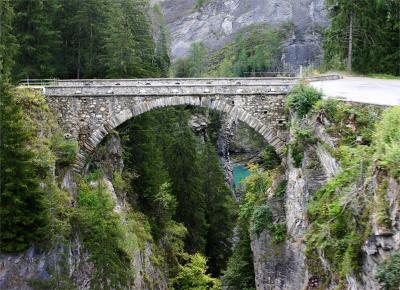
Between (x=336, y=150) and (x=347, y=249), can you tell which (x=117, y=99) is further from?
(x=347, y=249)

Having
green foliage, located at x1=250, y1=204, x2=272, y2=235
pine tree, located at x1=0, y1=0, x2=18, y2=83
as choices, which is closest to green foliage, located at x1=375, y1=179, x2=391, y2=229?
green foliage, located at x1=250, y1=204, x2=272, y2=235

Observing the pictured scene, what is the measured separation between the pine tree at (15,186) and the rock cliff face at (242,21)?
6977 cm

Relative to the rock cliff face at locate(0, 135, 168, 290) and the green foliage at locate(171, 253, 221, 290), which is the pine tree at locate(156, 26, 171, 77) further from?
the rock cliff face at locate(0, 135, 168, 290)

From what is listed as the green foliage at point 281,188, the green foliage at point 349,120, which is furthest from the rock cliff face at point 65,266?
the green foliage at point 349,120

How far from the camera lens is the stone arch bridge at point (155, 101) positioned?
2577 cm

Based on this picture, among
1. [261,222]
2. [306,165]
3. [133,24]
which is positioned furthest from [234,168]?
[306,165]

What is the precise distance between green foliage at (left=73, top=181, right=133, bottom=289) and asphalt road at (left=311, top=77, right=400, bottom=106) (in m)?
11.2

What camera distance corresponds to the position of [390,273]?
10.3m

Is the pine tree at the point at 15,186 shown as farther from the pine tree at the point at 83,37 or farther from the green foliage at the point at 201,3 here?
the green foliage at the point at 201,3

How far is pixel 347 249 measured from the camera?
1288 centimetres

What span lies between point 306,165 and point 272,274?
21.6 feet

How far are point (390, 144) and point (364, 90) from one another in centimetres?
1213

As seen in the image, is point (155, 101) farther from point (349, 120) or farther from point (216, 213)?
point (216, 213)

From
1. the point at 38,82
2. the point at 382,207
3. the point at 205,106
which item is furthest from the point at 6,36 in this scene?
the point at 382,207
